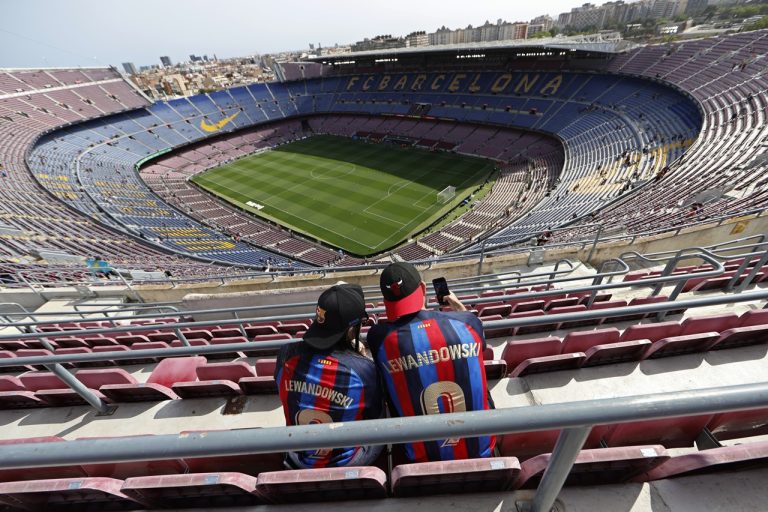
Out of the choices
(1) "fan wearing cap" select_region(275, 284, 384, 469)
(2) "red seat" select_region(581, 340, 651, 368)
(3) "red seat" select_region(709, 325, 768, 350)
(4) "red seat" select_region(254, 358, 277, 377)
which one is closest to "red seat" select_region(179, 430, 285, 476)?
(1) "fan wearing cap" select_region(275, 284, 384, 469)

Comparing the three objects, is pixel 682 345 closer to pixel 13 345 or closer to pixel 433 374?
pixel 433 374

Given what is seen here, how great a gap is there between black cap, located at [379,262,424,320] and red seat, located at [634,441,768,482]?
1874 millimetres

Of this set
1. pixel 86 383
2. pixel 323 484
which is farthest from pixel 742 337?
pixel 86 383

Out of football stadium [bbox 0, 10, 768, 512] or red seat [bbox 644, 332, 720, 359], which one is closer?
football stadium [bbox 0, 10, 768, 512]

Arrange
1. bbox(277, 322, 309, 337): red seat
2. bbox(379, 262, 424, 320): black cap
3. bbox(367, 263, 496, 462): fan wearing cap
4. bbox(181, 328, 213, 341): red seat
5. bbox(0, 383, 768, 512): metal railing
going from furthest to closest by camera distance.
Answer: bbox(181, 328, 213, 341): red seat, bbox(277, 322, 309, 337): red seat, bbox(379, 262, 424, 320): black cap, bbox(367, 263, 496, 462): fan wearing cap, bbox(0, 383, 768, 512): metal railing

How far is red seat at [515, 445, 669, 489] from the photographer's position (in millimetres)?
2182

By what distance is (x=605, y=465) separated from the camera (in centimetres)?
223

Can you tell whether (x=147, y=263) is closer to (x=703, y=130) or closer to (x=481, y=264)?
(x=481, y=264)

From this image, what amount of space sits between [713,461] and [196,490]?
3302mm

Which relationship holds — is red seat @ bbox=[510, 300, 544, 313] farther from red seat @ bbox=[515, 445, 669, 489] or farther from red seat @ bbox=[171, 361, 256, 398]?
red seat @ bbox=[171, 361, 256, 398]

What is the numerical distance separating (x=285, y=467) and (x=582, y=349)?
3.48 m

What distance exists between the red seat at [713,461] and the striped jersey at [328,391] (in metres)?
1.89

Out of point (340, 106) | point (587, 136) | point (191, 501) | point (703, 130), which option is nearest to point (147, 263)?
point (191, 501)

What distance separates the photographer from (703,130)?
21062 millimetres
